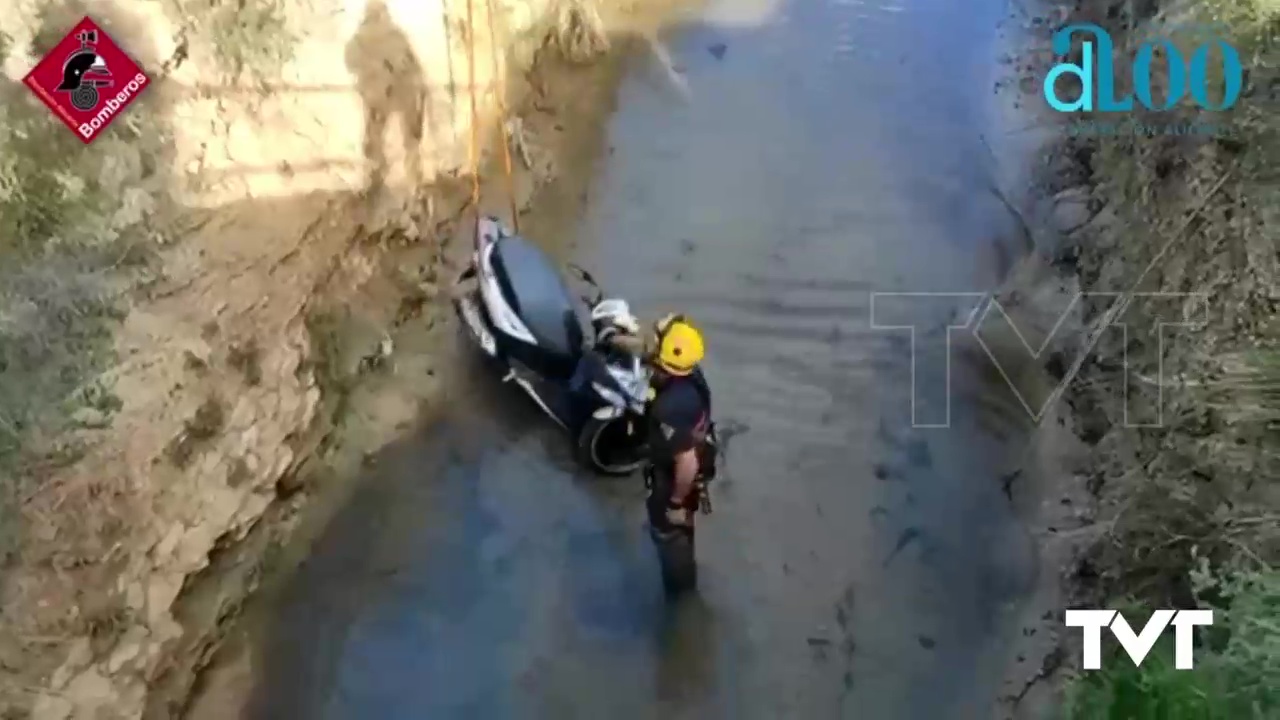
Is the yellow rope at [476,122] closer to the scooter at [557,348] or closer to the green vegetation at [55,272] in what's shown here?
the scooter at [557,348]

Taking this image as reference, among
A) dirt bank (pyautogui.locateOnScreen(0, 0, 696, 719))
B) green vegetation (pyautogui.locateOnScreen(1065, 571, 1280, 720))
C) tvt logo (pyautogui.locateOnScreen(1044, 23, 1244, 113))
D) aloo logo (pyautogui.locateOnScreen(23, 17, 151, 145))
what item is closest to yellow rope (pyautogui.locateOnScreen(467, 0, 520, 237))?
dirt bank (pyautogui.locateOnScreen(0, 0, 696, 719))

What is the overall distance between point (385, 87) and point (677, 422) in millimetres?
1871

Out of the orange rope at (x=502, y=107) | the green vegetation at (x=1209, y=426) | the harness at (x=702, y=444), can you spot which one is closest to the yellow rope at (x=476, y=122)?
the orange rope at (x=502, y=107)

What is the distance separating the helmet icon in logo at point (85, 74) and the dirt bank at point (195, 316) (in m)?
0.08

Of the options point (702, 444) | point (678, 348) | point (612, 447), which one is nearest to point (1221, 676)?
point (702, 444)

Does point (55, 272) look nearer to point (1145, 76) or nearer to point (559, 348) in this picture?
point (559, 348)

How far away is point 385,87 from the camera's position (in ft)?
14.0

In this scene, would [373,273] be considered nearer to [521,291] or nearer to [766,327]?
[521,291]

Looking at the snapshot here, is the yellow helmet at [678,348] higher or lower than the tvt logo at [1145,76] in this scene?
lower

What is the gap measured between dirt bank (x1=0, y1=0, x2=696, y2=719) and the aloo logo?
0.15 feet

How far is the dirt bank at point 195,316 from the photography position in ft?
10.1

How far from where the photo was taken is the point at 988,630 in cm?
355

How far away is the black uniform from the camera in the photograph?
10.6 feet

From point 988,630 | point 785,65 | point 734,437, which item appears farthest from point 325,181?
point 988,630
